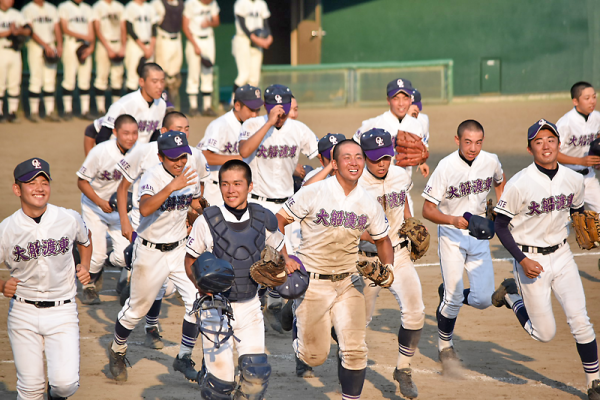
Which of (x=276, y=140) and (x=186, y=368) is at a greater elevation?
(x=276, y=140)

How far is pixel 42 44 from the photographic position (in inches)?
661

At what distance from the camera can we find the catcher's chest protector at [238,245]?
561 cm

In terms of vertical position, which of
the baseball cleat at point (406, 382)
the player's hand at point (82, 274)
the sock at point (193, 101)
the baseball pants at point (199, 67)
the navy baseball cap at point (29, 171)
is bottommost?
the baseball cleat at point (406, 382)

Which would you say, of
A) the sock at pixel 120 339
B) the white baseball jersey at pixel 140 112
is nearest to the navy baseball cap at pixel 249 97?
the white baseball jersey at pixel 140 112

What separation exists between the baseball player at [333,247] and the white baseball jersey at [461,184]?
1.44 m

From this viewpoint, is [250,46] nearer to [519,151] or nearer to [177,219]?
[519,151]

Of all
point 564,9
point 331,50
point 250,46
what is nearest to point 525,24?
point 564,9

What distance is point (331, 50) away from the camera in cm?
2247

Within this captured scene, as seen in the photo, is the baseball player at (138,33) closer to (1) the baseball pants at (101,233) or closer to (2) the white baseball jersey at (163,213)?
(1) the baseball pants at (101,233)

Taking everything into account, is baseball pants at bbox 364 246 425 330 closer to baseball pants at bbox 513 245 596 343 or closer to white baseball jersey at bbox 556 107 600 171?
baseball pants at bbox 513 245 596 343

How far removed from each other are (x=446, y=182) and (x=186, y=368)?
2979mm

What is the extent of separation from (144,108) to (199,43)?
8.57 m

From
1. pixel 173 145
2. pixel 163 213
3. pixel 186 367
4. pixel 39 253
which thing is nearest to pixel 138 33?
pixel 163 213

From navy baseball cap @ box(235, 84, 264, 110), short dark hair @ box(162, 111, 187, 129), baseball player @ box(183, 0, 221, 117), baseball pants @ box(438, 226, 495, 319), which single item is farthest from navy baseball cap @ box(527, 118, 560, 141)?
baseball player @ box(183, 0, 221, 117)
